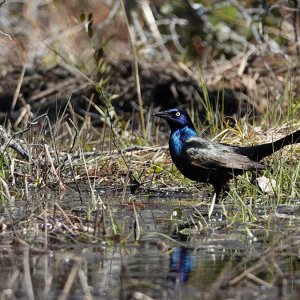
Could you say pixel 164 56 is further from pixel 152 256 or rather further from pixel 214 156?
pixel 152 256

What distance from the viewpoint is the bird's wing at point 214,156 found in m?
7.61

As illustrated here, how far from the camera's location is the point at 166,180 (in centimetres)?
805

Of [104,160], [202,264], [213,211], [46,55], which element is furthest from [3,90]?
[202,264]

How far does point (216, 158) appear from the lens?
305 inches

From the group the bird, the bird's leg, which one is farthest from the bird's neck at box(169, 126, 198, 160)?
the bird's leg

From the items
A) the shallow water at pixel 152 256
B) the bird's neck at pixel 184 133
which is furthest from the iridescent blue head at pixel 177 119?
the shallow water at pixel 152 256

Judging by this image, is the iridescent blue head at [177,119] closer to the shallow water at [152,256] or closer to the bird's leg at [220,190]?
the bird's leg at [220,190]

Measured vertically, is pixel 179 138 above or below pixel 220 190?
above

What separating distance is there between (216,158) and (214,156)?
0.02m

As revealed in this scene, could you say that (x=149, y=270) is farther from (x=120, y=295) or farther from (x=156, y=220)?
(x=156, y=220)

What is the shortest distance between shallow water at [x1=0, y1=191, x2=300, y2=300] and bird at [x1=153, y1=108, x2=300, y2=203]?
2.41 feet

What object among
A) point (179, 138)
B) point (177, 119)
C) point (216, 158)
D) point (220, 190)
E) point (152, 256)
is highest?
point (177, 119)

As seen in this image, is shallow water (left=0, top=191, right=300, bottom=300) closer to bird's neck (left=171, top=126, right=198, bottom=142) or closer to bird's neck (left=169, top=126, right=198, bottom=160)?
bird's neck (left=169, top=126, right=198, bottom=160)

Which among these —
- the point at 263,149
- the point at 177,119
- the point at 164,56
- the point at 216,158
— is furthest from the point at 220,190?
the point at 164,56
